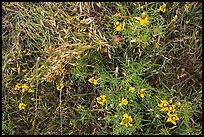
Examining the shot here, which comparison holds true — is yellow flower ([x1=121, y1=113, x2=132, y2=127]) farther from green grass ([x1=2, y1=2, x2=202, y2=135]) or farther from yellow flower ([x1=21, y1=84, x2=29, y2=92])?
yellow flower ([x1=21, y1=84, x2=29, y2=92])

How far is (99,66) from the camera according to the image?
6.02 ft

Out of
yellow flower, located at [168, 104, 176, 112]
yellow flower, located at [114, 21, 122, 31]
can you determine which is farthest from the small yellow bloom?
yellow flower, located at [168, 104, 176, 112]

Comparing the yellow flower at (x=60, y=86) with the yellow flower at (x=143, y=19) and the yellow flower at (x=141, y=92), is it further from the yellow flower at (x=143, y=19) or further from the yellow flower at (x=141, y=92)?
the yellow flower at (x=143, y=19)

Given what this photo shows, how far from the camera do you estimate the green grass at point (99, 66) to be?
5.77ft

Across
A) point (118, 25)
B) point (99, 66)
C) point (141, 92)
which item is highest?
point (118, 25)

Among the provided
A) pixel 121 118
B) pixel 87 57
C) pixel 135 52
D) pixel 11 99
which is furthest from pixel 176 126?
pixel 11 99

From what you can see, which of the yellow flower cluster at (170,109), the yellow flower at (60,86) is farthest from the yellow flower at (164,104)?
the yellow flower at (60,86)

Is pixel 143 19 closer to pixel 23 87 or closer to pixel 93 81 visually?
pixel 93 81

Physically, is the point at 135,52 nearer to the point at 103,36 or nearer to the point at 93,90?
the point at 103,36

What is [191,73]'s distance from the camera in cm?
181

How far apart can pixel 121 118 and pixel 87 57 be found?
0.40m

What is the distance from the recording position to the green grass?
1760 mm

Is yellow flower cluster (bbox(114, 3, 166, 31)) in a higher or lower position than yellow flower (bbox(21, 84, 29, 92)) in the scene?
higher

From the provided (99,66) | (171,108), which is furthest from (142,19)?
(171,108)
